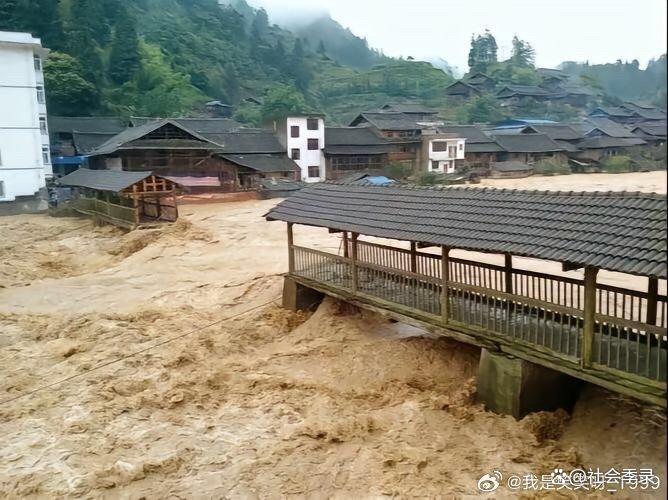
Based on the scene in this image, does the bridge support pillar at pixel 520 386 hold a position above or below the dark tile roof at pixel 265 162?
below

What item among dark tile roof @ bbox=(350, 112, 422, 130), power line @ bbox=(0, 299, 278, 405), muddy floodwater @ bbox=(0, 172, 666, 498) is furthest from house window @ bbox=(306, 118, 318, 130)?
power line @ bbox=(0, 299, 278, 405)

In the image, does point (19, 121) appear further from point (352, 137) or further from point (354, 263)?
point (354, 263)

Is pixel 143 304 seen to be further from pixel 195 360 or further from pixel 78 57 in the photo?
pixel 78 57

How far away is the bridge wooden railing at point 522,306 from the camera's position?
841 centimetres

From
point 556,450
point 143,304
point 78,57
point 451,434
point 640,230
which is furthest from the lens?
point 78,57

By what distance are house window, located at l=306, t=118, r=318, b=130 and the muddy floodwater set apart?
31931mm

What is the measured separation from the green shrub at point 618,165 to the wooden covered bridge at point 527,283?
5042cm

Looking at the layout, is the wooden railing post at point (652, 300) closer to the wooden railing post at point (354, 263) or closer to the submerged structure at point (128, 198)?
the wooden railing post at point (354, 263)

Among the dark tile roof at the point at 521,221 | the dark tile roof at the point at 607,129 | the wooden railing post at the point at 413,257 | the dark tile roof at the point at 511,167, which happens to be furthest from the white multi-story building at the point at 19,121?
the dark tile roof at the point at 607,129

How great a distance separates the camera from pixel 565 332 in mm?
9750

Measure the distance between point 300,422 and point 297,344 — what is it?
12.2 feet

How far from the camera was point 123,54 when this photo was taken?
58938mm

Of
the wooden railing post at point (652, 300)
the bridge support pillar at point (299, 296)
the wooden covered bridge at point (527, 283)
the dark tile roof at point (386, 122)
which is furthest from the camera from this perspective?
the dark tile roof at point (386, 122)

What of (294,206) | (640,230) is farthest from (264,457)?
(294,206)
